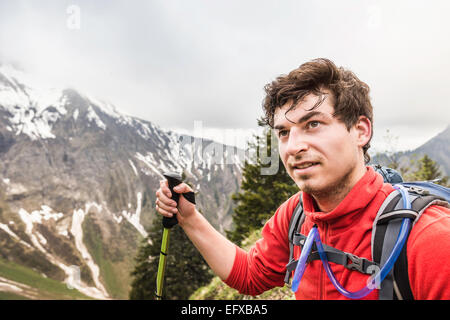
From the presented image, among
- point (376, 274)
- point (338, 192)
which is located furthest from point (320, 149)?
point (376, 274)

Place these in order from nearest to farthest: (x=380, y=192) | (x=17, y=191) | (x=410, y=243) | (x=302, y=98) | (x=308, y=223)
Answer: (x=410, y=243) < (x=380, y=192) < (x=302, y=98) < (x=308, y=223) < (x=17, y=191)

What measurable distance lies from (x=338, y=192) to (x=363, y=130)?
556mm

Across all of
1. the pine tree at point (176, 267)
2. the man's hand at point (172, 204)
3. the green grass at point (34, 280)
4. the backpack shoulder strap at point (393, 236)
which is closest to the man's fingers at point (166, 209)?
the man's hand at point (172, 204)

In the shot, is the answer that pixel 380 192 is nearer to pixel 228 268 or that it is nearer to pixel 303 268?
pixel 303 268

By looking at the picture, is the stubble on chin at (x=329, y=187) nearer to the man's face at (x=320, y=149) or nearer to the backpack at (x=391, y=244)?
the man's face at (x=320, y=149)

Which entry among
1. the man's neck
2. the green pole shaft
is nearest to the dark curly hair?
the man's neck

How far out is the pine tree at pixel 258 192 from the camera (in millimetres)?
23422

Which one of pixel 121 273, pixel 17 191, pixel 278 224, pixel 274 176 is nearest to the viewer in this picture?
pixel 278 224

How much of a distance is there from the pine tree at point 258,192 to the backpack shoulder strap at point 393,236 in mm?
20421

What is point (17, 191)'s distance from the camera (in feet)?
580

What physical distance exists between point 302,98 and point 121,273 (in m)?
168

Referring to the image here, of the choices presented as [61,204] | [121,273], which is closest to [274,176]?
[121,273]

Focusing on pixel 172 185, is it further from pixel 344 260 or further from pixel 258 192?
pixel 258 192

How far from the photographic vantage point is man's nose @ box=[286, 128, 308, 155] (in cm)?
222
